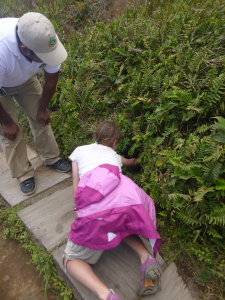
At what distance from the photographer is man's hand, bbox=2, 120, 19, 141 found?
3024mm

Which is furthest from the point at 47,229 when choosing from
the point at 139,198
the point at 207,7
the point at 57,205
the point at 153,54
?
the point at 207,7

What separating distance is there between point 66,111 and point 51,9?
13.5 feet

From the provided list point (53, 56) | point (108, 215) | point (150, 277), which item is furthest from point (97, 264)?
point (53, 56)

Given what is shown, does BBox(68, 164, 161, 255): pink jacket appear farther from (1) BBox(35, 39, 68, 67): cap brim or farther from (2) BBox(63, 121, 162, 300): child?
(1) BBox(35, 39, 68, 67): cap brim

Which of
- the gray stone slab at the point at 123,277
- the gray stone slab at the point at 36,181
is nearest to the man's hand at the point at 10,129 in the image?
the gray stone slab at the point at 36,181

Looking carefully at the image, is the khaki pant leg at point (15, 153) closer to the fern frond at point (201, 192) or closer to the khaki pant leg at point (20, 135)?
the khaki pant leg at point (20, 135)

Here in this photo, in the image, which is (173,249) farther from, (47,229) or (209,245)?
(47,229)

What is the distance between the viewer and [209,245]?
2.41m

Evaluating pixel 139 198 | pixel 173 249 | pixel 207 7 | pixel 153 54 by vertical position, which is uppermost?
pixel 207 7

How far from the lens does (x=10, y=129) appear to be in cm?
306

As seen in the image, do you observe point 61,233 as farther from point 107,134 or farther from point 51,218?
point 107,134

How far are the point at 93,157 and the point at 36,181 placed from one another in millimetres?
1565

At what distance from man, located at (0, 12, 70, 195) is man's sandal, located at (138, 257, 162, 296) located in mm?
2023

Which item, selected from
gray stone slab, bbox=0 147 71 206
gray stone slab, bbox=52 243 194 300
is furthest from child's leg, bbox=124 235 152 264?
gray stone slab, bbox=0 147 71 206
